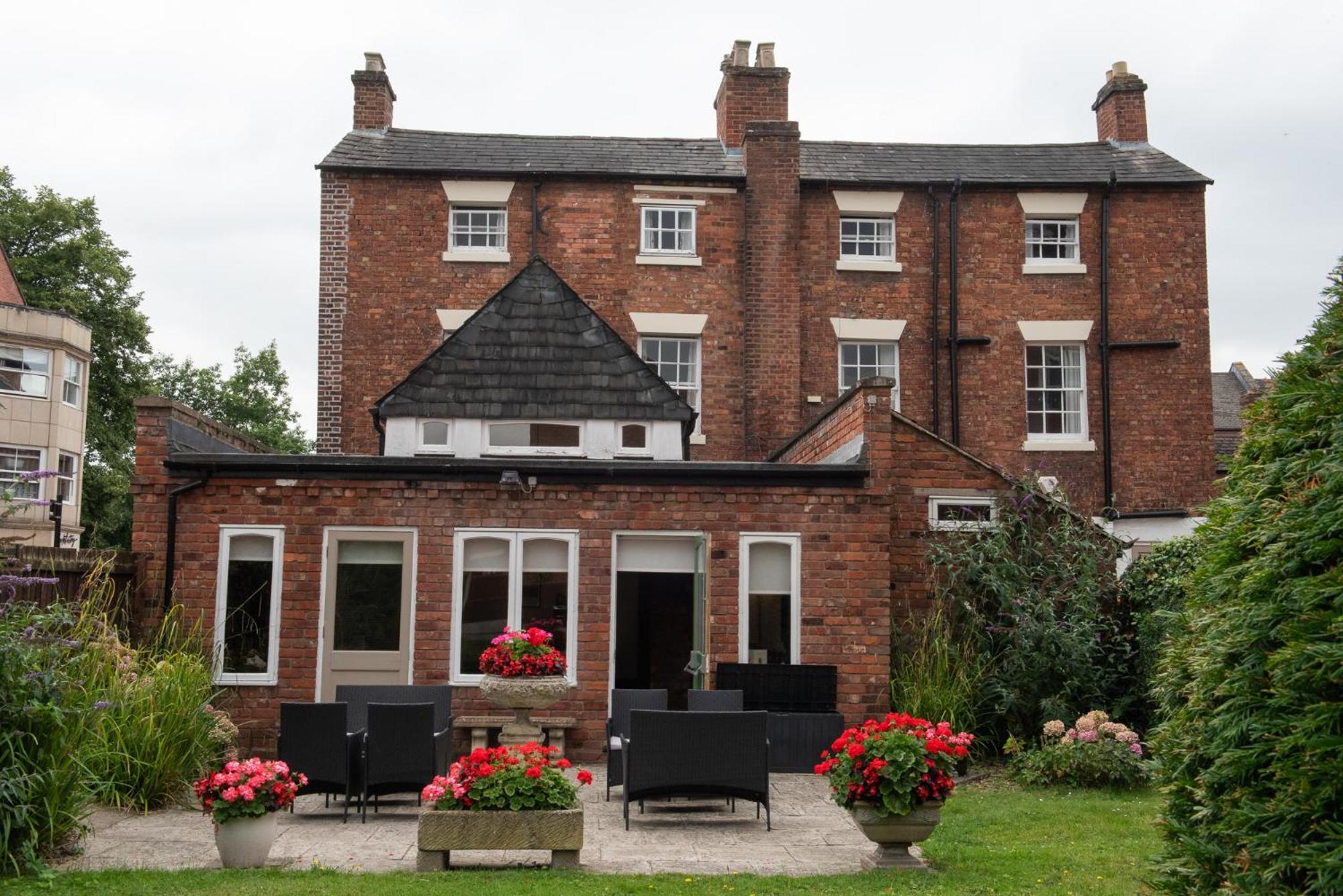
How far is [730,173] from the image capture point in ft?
70.7

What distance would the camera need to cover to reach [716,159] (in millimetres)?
22203

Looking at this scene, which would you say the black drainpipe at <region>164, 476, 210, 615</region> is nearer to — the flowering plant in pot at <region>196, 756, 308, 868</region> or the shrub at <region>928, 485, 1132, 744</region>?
the flowering plant in pot at <region>196, 756, 308, 868</region>

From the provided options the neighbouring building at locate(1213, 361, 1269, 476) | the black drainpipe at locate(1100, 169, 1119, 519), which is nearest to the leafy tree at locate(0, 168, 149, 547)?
the black drainpipe at locate(1100, 169, 1119, 519)

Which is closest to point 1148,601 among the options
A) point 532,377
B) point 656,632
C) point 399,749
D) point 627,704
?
point 627,704

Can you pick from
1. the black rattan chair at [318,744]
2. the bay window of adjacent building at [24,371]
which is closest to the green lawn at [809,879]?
the black rattan chair at [318,744]

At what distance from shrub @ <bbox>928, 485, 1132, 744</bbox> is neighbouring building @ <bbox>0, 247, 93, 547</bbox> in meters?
28.4

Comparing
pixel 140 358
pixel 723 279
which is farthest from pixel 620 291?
pixel 140 358

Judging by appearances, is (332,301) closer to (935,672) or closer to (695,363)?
(695,363)

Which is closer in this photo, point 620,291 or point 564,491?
point 564,491

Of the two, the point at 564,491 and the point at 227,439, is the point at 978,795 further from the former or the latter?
the point at 227,439

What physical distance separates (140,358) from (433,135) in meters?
22.6

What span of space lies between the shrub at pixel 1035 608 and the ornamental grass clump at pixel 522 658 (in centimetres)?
494

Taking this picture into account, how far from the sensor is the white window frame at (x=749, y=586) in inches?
516

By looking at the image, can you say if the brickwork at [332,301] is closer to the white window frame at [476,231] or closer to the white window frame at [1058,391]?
the white window frame at [476,231]
